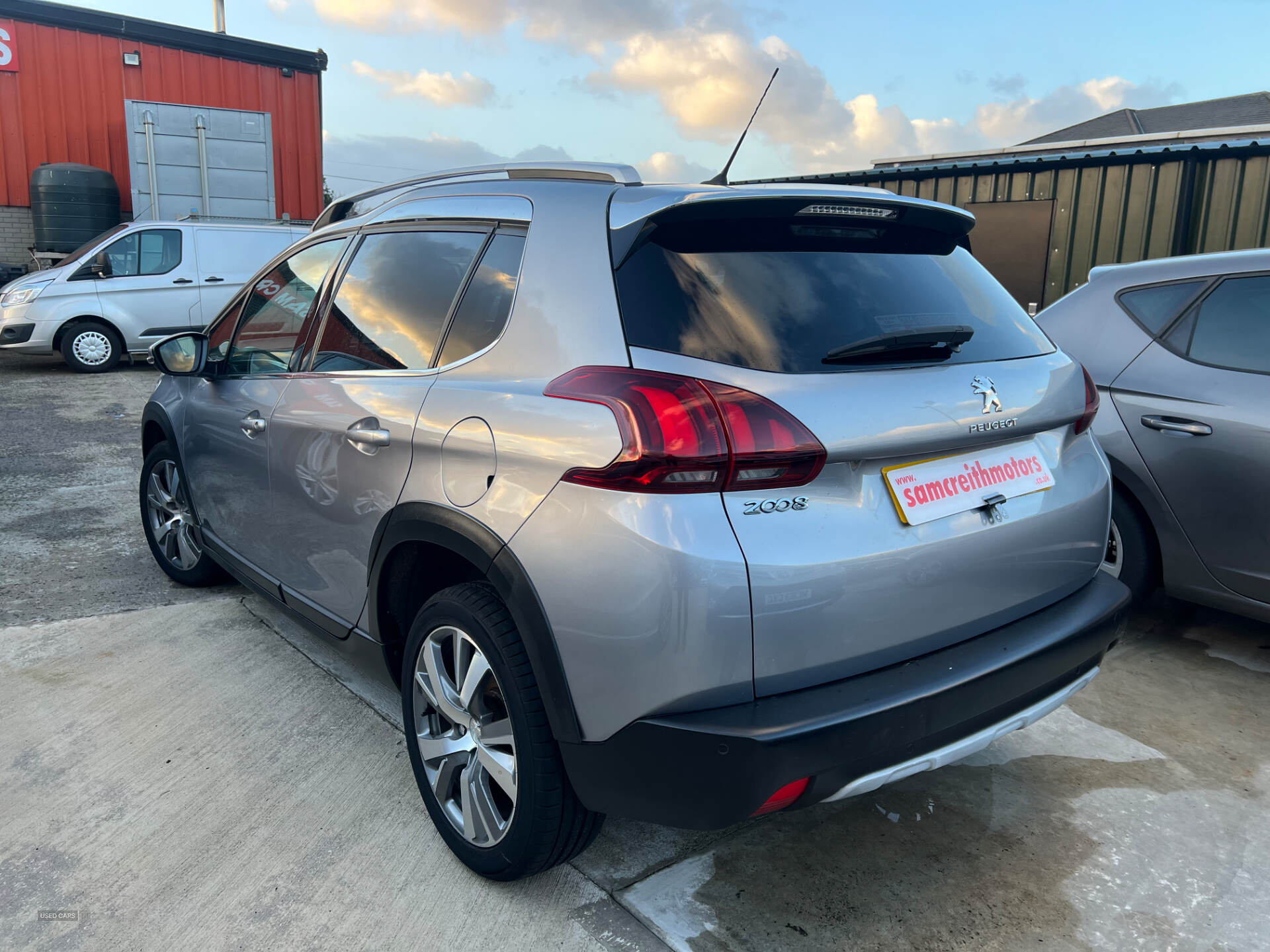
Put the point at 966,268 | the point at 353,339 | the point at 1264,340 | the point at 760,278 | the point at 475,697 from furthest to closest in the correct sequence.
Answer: the point at 1264,340, the point at 353,339, the point at 966,268, the point at 475,697, the point at 760,278

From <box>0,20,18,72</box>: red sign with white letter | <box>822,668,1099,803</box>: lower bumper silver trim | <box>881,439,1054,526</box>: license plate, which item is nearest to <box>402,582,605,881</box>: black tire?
<box>822,668,1099,803</box>: lower bumper silver trim

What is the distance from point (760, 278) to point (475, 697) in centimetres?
118

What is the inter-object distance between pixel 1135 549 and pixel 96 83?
17.9 metres

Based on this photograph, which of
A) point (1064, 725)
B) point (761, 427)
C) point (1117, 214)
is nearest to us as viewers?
point (761, 427)

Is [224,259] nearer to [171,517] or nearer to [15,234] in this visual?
[15,234]

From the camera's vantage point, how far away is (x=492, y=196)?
2.44 m

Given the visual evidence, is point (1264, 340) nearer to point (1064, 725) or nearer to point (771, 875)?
point (1064, 725)

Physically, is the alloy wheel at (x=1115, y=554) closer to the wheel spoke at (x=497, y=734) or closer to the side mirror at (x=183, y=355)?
the wheel spoke at (x=497, y=734)

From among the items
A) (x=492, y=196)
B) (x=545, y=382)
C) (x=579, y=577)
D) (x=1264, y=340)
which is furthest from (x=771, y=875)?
(x=1264, y=340)

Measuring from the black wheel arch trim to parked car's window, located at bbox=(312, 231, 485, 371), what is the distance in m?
0.47

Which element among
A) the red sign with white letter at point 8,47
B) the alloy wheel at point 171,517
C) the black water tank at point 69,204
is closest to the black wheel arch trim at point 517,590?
the alloy wheel at point 171,517

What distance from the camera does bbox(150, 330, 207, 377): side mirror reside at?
3.64 metres

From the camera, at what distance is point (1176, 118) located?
2002 centimetres

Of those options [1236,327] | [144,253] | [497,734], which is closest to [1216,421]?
[1236,327]
